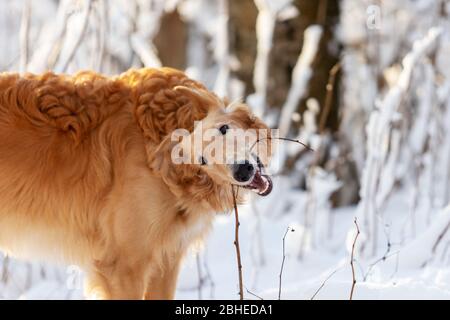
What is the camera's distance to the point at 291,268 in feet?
19.0

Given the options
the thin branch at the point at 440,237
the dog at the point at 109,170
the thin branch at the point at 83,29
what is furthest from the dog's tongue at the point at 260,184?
the thin branch at the point at 83,29

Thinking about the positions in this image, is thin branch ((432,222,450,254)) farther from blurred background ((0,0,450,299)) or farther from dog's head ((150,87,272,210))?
dog's head ((150,87,272,210))

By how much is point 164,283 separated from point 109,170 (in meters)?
0.74

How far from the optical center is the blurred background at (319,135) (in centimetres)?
465

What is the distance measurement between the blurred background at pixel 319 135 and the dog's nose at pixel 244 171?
0.39 metres

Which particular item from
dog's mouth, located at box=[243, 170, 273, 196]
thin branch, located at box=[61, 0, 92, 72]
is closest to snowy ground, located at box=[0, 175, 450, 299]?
dog's mouth, located at box=[243, 170, 273, 196]

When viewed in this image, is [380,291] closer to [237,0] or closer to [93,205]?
[93,205]

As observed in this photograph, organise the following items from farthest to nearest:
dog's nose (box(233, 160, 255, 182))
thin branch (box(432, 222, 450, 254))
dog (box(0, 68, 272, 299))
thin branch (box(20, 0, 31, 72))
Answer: thin branch (box(20, 0, 31, 72)), thin branch (box(432, 222, 450, 254)), dog (box(0, 68, 272, 299)), dog's nose (box(233, 160, 255, 182))

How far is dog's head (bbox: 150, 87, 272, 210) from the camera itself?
11.5 feet

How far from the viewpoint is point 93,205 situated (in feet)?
12.4

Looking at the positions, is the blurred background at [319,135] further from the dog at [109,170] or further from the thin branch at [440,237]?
the dog at [109,170]

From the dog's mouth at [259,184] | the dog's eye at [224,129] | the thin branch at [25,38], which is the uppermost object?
the thin branch at [25,38]

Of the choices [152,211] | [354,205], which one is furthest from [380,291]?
[354,205]
